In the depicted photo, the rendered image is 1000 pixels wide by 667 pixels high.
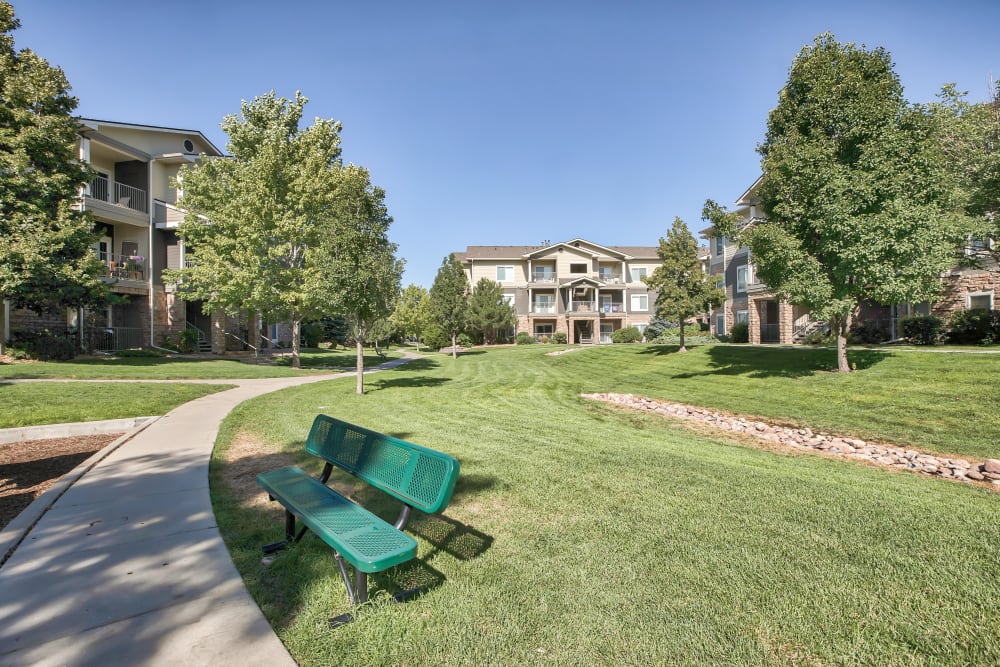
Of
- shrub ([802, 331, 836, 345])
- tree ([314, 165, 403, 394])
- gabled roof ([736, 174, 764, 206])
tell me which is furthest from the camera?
gabled roof ([736, 174, 764, 206])

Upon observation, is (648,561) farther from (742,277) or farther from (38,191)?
(742,277)

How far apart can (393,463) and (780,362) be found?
17.5m

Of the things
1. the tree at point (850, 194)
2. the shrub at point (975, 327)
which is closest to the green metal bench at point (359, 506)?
the tree at point (850, 194)

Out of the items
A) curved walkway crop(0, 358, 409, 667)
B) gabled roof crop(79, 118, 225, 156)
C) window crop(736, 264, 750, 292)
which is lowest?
curved walkway crop(0, 358, 409, 667)

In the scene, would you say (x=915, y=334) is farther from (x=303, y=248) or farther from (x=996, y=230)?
(x=303, y=248)

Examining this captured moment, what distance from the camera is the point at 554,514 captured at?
4527 millimetres


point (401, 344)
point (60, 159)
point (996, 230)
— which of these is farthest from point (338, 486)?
point (401, 344)

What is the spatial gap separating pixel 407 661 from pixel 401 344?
57.4 m

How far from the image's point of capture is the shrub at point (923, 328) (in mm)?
20078

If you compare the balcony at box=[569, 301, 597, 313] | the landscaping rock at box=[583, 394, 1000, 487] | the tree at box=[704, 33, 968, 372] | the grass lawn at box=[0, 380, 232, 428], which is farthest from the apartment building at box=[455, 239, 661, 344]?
the grass lawn at box=[0, 380, 232, 428]

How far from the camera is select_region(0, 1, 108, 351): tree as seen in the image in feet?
53.1

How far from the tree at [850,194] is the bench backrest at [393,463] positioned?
40.9 feet

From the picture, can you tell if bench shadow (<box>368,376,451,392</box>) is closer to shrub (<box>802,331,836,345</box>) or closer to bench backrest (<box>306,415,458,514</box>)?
bench backrest (<box>306,415,458,514</box>)

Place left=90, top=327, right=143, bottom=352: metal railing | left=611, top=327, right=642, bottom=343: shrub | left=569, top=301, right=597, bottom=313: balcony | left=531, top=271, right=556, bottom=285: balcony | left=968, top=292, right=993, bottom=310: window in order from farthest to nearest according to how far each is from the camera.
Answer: left=531, top=271, right=556, bottom=285: balcony, left=569, top=301, right=597, bottom=313: balcony, left=611, top=327, right=642, bottom=343: shrub, left=90, top=327, right=143, bottom=352: metal railing, left=968, top=292, right=993, bottom=310: window
